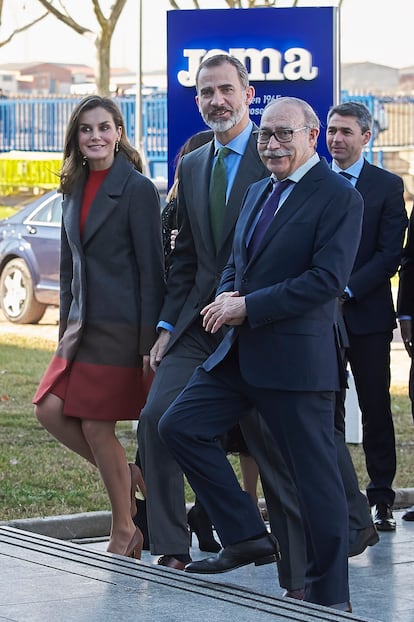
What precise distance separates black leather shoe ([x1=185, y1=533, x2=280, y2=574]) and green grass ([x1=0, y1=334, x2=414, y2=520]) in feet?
7.60

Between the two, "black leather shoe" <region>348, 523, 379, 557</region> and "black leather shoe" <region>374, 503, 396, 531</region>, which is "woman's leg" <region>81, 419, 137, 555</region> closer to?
"black leather shoe" <region>348, 523, 379, 557</region>

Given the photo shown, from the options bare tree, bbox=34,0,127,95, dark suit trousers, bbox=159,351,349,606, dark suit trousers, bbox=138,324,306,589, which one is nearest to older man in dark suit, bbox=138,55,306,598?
dark suit trousers, bbox=138,324,306,589

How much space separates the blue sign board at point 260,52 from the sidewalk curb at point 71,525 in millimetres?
2946

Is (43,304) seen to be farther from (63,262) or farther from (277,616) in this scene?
(277,616)

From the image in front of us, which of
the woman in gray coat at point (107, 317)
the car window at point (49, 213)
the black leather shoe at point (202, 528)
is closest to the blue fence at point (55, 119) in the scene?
the car window at point (49, 213)

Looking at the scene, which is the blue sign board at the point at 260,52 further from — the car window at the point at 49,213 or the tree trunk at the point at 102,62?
the tree trunk at the point at 102,62

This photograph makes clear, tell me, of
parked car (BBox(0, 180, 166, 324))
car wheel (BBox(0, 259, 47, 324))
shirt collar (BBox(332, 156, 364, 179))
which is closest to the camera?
shirt collar (BBox(332, 156, 364, 179))

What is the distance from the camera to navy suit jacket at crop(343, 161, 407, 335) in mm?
7758

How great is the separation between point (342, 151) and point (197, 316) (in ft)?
5.77

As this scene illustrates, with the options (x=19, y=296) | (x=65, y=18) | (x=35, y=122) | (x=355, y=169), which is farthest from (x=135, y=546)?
(x=35, y=122)

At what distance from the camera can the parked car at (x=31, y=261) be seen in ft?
61.2

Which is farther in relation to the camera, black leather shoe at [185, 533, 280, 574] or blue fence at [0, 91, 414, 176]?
blue fence at [0, 91, 414, 176]

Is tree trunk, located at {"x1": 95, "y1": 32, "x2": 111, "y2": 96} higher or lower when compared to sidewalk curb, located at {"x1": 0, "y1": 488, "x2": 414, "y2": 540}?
higher

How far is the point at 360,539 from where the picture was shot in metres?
7.07
